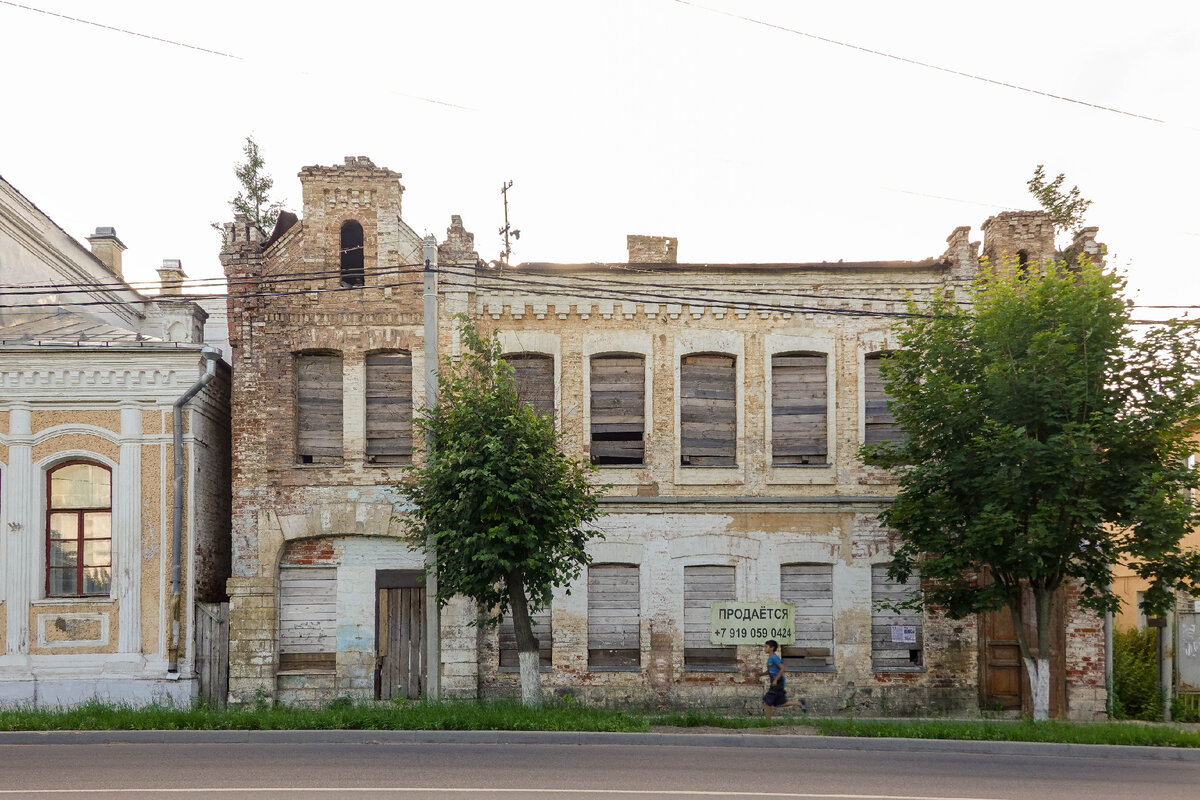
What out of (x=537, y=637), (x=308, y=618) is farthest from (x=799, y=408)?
(x=308, y=618)

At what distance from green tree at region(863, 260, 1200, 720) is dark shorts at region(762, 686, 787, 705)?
117 inches

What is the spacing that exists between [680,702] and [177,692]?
8415 mm

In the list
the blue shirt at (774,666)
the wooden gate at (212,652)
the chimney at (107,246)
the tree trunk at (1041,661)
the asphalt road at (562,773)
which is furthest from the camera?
the chimney at (107,246)

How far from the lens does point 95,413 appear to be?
17.7 metres

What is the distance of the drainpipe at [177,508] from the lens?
1733 centimetres

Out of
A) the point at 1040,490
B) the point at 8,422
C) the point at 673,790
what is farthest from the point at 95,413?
the point at 1040,490

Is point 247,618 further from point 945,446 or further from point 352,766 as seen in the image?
point 945,446

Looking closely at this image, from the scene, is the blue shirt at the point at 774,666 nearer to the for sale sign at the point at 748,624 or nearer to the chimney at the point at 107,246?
the for sale sign at the point at 748,624

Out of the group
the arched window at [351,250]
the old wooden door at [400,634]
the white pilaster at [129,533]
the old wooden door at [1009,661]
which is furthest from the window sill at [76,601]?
the old wooden door at [1009,661]

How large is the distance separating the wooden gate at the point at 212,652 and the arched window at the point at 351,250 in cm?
609

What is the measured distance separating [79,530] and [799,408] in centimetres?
1268

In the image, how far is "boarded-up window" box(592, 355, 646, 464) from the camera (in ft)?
62.0

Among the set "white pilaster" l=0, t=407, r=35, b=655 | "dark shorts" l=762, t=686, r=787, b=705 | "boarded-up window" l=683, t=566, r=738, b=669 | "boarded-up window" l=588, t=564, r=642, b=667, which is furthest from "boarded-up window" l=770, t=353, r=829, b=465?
"white pilaster" l=0, t=407, r=35, b=655

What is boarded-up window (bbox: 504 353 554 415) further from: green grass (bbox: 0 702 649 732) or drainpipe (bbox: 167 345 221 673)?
green grass (bbox: 0 702 649 732)
